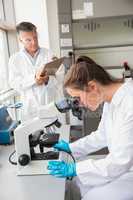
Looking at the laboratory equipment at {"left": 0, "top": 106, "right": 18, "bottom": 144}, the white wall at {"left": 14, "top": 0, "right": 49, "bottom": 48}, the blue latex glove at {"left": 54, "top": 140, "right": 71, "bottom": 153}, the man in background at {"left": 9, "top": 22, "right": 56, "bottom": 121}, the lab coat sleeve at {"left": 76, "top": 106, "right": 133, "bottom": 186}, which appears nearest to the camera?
the lab coat sleeve at {"left": 76, "top": 106, "right": 133, "bottom": 186}

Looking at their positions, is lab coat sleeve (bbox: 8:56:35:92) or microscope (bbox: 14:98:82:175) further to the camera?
lab coat sleeve (bbox: 8:56:35:92)

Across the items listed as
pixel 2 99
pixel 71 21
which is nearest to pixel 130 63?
pixel 71 21

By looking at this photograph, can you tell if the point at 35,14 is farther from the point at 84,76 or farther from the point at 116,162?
the point at 116,162

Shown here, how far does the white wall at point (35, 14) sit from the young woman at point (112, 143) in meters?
2.06

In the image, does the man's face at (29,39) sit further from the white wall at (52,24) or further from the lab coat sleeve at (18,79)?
the white wall at (52,24)

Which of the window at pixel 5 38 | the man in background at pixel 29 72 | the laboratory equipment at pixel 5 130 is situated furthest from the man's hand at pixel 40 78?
the window at pixel 5 38

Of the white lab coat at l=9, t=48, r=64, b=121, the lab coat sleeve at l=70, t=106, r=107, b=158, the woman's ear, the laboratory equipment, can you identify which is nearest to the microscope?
the lab coat sleeve at l=70, t=106, r=107, b=158

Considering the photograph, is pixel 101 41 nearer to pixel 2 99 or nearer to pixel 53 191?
A: pixel 2 99

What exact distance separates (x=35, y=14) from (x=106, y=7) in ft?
3.63

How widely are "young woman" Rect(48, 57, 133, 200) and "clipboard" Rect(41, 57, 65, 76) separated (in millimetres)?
558

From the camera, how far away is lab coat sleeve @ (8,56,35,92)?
2164mm

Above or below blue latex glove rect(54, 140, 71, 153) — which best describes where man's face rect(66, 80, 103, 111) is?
above

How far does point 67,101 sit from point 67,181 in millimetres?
426

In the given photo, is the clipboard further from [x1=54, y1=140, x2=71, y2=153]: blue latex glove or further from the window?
the window
